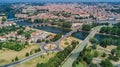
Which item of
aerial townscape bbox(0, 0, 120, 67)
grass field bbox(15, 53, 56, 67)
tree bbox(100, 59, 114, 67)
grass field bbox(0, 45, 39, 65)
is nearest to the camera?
tree bbox(100, 59, 114, 67)

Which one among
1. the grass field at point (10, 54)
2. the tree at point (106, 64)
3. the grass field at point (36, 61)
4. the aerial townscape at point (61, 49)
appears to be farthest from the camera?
the grass field at point (10, 54)

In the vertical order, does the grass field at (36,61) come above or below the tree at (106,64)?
below

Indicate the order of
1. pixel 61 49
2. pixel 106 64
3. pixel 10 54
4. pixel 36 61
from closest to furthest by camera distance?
pixel 106 64 < pixel 36 61 < pixel 10 54 < pixel 61 49

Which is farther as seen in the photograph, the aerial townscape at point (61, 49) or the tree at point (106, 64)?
the aerial townscape at point (61, 49)

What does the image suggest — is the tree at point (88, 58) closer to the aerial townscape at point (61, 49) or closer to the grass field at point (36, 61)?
the aerial townscape at point (61, 49)

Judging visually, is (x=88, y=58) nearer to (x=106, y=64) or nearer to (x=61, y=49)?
(x=106, y=64)

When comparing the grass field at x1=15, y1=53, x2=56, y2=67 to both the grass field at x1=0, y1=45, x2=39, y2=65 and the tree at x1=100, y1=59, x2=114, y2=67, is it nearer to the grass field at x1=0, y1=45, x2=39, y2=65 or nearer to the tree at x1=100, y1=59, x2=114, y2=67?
the grass field at x1=0, y1=45, x2=39, y2=65

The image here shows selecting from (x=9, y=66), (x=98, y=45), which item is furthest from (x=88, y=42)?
(x=9, y=66)

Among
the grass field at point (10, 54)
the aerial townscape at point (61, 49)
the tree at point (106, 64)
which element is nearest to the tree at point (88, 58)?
the aerial townscape at point (61, 49)

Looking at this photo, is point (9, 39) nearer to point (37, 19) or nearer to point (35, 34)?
point (35, 34)

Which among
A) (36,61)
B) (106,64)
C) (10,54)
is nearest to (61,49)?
(36,61)

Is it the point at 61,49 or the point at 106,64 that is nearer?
the point at 106,64

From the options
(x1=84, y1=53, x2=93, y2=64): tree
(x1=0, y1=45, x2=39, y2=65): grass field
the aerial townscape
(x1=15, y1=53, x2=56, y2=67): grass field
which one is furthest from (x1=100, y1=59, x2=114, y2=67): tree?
(x1=0, y1=45, x2=39, y2=65): grass field
